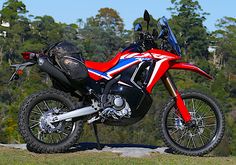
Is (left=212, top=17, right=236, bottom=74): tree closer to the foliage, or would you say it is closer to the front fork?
the foliage

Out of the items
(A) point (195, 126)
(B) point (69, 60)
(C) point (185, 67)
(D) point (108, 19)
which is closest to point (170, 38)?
(C) point (185, 67)

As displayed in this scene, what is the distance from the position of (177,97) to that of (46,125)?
1776 millimetres

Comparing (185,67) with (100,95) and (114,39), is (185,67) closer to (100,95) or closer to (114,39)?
(100,95)

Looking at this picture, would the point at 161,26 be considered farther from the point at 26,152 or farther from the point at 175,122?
the point at 26,152

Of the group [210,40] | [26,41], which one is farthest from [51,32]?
[210,40]

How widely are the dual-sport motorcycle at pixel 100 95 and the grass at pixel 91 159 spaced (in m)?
Answer: 0.26

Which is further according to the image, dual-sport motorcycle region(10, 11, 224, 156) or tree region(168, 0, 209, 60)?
tree region(168, 0, 209, 60)

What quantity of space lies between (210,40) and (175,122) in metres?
90.9

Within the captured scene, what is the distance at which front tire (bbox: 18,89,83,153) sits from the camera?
8.23 metres

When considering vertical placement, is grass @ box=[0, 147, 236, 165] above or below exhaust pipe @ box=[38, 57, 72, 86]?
below

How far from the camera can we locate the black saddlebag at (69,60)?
823 cm

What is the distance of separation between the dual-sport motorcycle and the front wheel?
0.01m

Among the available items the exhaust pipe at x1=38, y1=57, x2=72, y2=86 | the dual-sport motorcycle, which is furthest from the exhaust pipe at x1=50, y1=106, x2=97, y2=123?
the exhaust pipe at x1=38, y1=57, x2=72, y2=86

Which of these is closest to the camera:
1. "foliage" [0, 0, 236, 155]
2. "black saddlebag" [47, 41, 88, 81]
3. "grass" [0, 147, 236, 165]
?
"grass" [0, 147, 236, 165]
